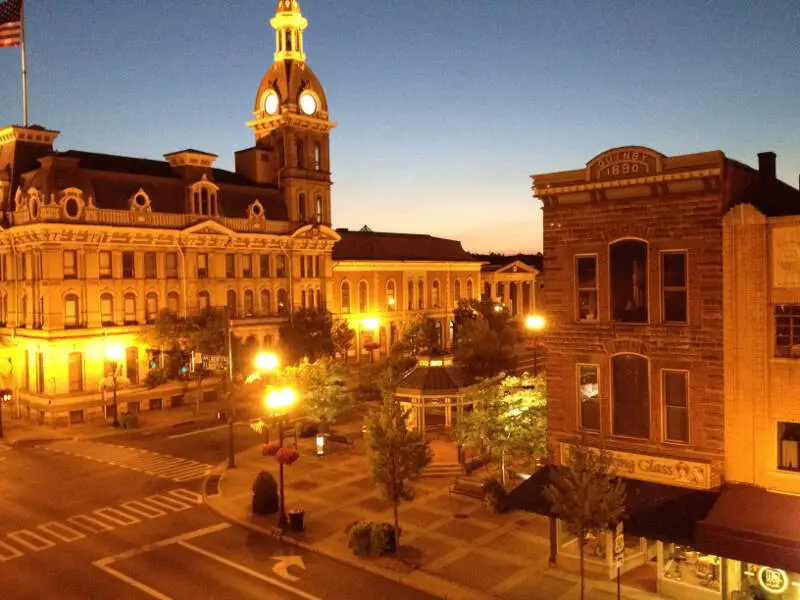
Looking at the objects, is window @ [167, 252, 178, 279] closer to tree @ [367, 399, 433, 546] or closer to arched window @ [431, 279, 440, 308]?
arched window @ [431, 279, 440, 308]

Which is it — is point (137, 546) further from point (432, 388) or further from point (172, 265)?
point (172, 265)

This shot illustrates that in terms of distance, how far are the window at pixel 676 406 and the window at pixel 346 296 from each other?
54980 mm

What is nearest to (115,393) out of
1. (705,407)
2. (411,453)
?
(411,453)

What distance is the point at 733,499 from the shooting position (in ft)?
56.9

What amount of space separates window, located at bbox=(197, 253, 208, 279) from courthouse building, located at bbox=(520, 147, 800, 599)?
39886mm

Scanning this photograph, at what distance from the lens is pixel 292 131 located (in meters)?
66.0

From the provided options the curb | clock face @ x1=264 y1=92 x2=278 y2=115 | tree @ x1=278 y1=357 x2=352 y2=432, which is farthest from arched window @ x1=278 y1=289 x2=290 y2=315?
the curb

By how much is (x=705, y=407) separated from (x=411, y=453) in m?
8.16

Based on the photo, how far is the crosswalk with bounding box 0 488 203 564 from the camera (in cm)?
2344

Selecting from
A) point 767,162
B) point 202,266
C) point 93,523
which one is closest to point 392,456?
point 93,523

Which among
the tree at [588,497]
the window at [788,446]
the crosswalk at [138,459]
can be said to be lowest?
the crosswalk at [138,459]

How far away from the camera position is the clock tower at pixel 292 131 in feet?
216

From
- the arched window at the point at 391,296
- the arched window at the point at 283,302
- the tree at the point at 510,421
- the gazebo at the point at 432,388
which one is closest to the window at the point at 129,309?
the arched window at the point at 283,302

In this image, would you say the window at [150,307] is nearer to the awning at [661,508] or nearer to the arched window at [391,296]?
the arched window at [391,296]
